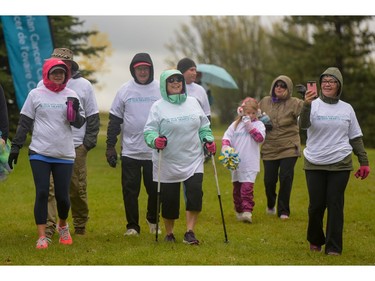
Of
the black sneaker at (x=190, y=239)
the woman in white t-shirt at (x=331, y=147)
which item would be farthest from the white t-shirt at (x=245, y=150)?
the woman in white t-shirt at (x=331, y=147)

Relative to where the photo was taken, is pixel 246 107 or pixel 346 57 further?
pixel 346 57

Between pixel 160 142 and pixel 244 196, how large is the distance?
3.44 m

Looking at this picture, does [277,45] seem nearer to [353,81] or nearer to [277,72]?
[277,72]

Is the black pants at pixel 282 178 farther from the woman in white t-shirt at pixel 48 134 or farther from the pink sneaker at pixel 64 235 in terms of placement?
the woman in white t-shirt at pixel 48 134

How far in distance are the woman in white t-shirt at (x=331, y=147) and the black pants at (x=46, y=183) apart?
290 centimetres

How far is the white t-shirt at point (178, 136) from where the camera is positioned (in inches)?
389

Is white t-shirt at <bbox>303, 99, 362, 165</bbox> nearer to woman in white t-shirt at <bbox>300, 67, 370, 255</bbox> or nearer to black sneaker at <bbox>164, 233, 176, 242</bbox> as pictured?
woman in white t-shirt at <bbox>300, 67, 370, 255</bbox>


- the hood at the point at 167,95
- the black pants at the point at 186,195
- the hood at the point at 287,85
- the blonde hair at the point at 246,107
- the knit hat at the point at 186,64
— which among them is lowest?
the black pants at the point at 186,195

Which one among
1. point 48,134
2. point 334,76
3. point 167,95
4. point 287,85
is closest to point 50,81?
point 48,134

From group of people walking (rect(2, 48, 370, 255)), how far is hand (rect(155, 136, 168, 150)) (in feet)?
0.04

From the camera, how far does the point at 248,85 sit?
57.9 m

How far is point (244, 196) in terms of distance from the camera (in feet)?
42.1

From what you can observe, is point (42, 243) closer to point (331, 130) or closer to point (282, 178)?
point (331, 130)

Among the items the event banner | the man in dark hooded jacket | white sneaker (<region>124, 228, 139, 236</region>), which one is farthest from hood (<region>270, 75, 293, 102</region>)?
the event banner
